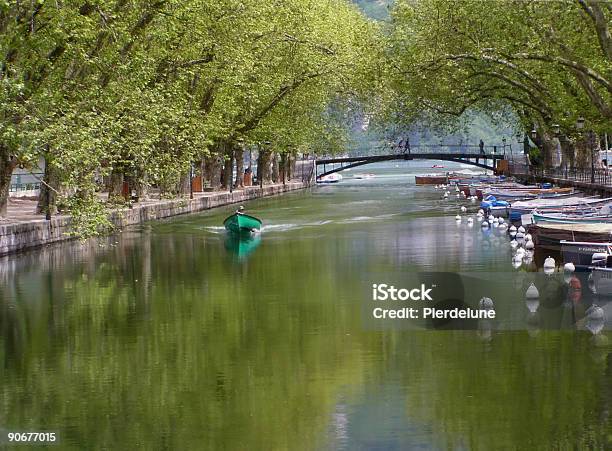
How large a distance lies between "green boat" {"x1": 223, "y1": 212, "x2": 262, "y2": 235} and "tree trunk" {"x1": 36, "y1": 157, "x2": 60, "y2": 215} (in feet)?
24.0

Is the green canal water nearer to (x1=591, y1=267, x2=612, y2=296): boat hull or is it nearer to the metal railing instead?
(x1=591, y1=267, x2=612, y2=296): boat hull

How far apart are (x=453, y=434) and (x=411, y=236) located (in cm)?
3506

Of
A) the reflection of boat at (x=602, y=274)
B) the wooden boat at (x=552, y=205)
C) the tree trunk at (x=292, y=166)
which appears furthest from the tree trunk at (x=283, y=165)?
the reflection of boat at (x=602, y=274)

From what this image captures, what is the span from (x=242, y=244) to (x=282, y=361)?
27.6 meters

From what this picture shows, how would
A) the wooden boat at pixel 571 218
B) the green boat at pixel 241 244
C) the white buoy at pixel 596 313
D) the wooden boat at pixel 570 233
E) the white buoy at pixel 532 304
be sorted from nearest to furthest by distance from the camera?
the white buoy at pixel 596 313 → the white buoy at pixel 532 304 → the wooden boat at pixel 570 233 → the wooden boat at pixel 571 218 → the green boat at pixel 241 244

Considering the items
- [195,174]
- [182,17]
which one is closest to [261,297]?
[182,17]

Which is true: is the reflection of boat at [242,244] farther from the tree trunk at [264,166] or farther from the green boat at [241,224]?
the tree trunk at [264,166]

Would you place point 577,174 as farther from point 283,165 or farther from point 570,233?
point 283,165

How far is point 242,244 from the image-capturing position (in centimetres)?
5047

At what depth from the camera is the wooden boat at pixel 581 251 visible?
33.8 metres

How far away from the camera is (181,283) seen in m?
→ 36.5

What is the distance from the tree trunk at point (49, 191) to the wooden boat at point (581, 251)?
17899 millimetres

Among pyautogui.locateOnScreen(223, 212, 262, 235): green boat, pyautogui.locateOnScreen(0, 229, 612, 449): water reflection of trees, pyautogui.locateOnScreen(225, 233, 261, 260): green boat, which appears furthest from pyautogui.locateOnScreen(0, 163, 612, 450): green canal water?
pyautogui.locateOnScreen(223, 212, 262, 235): green boat

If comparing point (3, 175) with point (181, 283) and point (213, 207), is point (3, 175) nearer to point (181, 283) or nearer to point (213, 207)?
point (181, 283)
